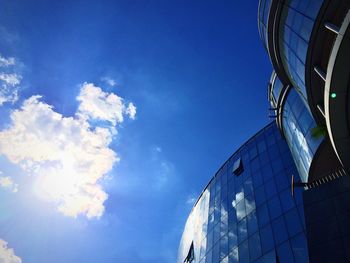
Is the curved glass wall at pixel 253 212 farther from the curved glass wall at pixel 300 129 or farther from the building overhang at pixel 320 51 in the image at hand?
the building overhang at pixel 320 51

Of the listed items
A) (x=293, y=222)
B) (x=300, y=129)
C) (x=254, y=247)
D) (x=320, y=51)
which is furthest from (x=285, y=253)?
(x=320, y=51)

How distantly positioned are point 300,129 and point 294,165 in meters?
6.28

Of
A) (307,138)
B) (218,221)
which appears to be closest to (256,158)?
(218,221)

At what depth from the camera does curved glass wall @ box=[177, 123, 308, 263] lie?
61.0ft

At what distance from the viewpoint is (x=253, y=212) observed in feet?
75.5

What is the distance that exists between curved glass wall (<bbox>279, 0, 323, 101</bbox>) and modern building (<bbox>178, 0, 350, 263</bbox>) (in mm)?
44

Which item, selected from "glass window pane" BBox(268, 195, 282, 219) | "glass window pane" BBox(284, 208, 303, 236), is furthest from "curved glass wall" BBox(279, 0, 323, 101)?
"glass window pane" BBox(268, 195, 282, 219)

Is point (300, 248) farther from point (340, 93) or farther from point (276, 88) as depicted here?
point (276, 88)

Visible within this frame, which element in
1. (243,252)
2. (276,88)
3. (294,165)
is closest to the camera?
(243,252)

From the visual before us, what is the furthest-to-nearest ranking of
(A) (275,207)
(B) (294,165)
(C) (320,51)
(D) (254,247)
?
(B) (294,165), (A) (275,207), (D) (254,247), (C) (320,51)

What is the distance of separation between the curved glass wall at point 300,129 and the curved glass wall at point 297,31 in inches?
115

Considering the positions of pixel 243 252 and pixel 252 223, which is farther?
pixel 252 223

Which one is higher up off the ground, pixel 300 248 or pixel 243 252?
pixel 243 252

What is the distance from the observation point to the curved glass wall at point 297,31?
12.1 meters
